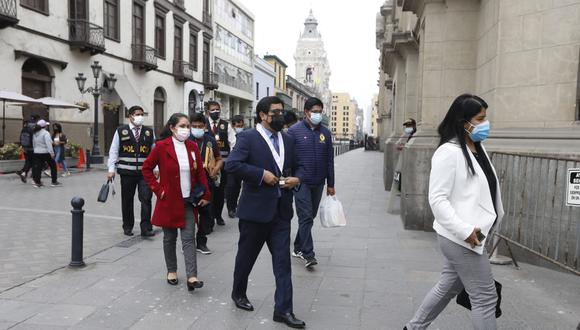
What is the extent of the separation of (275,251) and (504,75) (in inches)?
173

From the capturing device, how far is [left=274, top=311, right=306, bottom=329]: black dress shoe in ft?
12.7

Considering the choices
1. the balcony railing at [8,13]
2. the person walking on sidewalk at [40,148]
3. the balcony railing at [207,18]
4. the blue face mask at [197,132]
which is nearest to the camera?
the blue face mask at [197,132]

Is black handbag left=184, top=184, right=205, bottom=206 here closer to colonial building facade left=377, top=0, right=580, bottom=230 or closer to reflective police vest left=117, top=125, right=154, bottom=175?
reflective police vest left=117, top=125, right=154, bottom=175

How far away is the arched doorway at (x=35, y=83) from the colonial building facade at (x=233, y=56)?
22344mm

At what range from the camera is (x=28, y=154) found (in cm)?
1327

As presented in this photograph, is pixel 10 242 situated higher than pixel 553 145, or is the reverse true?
pixel 553 145

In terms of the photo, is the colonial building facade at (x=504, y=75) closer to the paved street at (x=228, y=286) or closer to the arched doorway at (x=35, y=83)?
the paved street at (x=228, y=286)

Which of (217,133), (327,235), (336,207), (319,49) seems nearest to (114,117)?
(217,133)

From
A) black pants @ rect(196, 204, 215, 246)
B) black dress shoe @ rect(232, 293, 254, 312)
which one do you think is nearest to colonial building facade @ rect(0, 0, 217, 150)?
black pants @ rect(196, 204, 215, 246)

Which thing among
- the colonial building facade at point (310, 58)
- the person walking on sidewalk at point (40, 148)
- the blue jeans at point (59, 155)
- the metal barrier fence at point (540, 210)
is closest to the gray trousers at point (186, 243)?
the metal barrier fence at point (540, 210)

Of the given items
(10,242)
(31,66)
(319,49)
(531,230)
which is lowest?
(10,242)

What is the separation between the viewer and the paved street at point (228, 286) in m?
4.07

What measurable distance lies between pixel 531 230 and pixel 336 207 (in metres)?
2.28

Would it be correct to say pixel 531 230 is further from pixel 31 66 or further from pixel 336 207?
pixel 31 66
